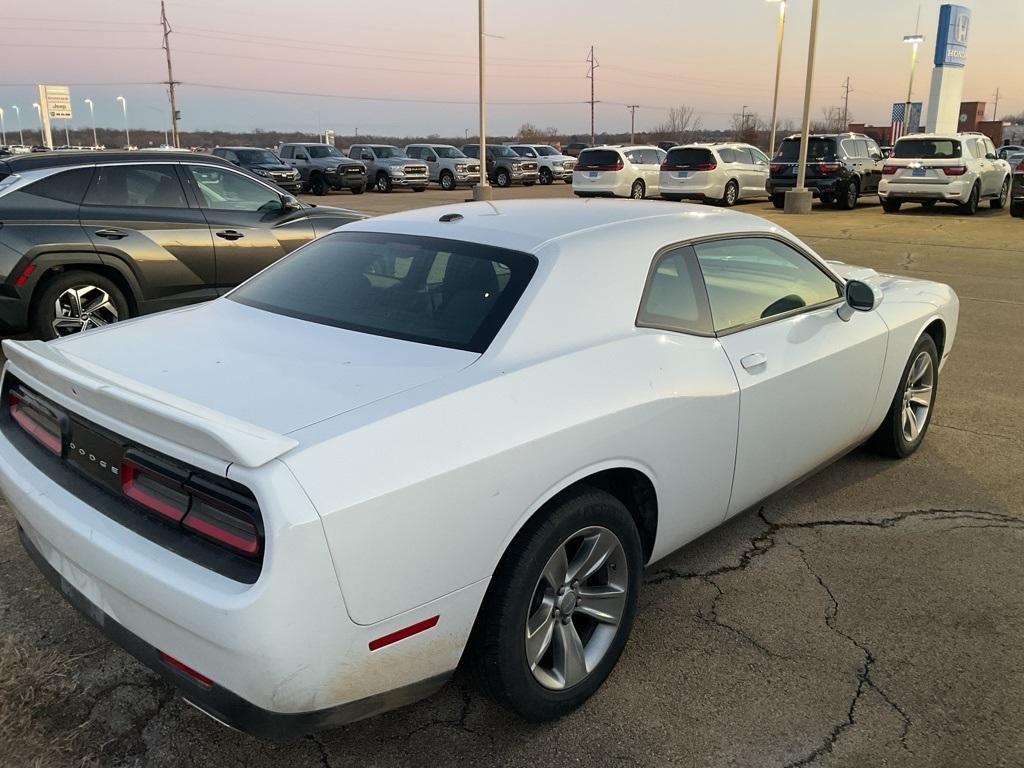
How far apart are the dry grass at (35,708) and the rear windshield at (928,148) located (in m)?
22.1

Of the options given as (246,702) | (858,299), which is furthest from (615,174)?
(246,702)

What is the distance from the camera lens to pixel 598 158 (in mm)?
25281

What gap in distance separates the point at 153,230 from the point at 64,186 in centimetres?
75

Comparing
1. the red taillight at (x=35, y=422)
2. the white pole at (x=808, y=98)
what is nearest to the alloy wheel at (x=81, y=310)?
the red taillight at (x=35, y=422)

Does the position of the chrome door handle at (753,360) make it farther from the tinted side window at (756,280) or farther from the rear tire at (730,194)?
the rear tire at (730,194)

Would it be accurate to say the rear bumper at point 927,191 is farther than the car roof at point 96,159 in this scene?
Yes

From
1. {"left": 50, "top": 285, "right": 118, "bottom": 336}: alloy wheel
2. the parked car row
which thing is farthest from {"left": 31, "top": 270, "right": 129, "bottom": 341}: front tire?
the parked car row

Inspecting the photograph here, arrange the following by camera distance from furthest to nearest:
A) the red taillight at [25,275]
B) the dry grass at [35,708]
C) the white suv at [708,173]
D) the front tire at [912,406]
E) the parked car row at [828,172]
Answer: the white suv at [708,173]
the parked car row at [828,172]
the red taillight at [25,275]
the front tire at [912,406]
the dry grass at [35,708]

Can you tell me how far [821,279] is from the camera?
404cm

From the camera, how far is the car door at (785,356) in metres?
3.30

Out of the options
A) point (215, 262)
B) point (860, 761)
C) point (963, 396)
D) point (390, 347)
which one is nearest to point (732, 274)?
point (390, 347)

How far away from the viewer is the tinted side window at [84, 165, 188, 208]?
7.05 meters

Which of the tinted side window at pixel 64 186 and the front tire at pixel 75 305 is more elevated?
the tinted side window at pixel 64 186

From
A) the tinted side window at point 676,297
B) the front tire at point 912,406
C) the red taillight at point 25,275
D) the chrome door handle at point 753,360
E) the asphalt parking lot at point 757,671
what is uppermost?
the tinted side window at point 676,297
